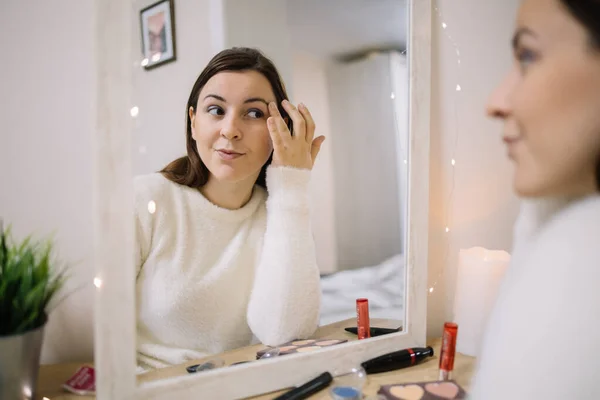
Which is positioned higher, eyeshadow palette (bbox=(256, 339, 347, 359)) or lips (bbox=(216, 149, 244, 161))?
lips (bbox=(216, 149, 244, 161))

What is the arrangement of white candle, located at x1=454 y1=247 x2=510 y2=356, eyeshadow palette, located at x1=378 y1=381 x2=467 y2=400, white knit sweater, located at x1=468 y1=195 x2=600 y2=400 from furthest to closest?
white candle, located at x1=454 y1=247 x2=510 y2=356
eyeshadow palette, located at x1=378 y1=381 x2=467 y2=400
white knit sweater, located at x1=468 y1=195 x2=600 y2=400

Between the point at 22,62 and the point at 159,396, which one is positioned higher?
the point at 22,62

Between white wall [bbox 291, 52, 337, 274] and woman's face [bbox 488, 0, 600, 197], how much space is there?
A: 0.78 feet

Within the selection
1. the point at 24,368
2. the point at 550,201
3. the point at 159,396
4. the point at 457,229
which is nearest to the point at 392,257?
the point at 457,229

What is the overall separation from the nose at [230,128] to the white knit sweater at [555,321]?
35cm

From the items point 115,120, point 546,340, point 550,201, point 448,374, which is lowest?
point 448,374

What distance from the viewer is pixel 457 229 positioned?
28.1 inches

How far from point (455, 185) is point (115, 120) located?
21.3 inches

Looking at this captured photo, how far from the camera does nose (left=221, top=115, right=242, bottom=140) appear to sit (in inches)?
19.8

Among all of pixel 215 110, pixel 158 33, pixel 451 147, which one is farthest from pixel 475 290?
pixel 158 33

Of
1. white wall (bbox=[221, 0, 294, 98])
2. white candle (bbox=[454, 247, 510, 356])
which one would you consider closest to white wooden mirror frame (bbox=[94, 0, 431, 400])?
white wall (bbox=[221, 0, 294, 98])

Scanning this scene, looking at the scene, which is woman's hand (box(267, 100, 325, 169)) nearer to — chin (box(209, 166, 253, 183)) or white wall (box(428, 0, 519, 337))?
chin (box(209, 166, 253, 183))

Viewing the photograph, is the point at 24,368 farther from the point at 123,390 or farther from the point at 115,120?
the point at 115,120

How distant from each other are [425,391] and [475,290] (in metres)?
0.19
